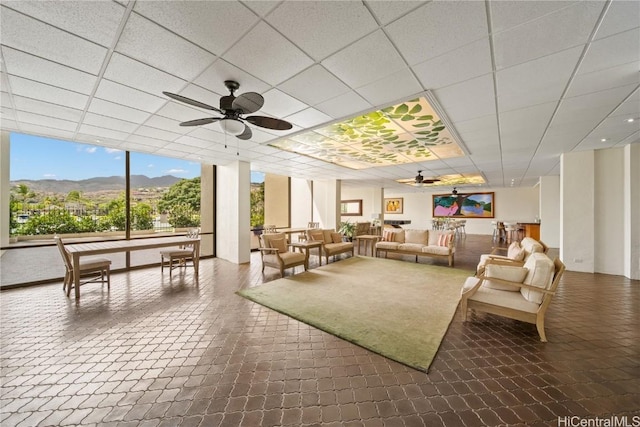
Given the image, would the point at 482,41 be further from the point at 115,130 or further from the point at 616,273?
the point at 616,273

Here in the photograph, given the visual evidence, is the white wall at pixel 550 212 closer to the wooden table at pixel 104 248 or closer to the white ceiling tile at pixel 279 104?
the white ceiling tile at pixel 279 104

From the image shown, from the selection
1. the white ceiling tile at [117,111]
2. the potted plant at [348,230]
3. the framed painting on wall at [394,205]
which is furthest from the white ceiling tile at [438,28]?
the framed painting on wall at [394,205]

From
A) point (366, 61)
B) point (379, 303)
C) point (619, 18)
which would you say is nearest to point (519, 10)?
point (619, 18)

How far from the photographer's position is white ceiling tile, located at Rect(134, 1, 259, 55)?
1.60 m

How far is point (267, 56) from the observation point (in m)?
2.12

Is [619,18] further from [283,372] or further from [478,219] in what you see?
[478,219]

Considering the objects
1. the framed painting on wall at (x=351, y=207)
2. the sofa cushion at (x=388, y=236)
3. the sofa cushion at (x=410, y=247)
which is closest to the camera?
the sofa cushion at (x=410, y=247)

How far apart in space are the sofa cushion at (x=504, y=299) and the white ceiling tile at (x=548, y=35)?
7.98 ft

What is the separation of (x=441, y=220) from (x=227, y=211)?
469 inches

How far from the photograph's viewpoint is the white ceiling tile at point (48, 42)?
1744mm

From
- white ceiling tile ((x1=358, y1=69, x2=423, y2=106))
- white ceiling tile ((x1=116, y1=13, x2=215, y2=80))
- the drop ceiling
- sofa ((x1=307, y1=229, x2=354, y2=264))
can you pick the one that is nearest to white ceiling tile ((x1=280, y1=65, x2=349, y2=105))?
the drop ceiling

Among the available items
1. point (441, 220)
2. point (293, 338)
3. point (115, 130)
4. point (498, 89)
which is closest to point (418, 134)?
point (498, 89)

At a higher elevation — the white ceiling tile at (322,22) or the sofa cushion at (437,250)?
the white ceiling tile at (322,22)

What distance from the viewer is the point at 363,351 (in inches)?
92.1
